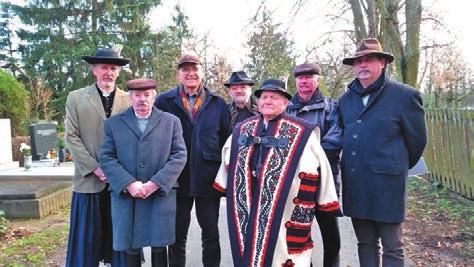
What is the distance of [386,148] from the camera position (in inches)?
124

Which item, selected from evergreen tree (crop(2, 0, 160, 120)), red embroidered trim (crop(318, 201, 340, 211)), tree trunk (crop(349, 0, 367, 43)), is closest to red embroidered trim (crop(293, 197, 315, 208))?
red embroidered trim (crop(318, 201, 340, 211))

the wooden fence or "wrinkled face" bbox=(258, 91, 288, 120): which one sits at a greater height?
"wrinkled face" bbox=(258, 91, 288, 120)

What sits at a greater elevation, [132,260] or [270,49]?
[270,49]

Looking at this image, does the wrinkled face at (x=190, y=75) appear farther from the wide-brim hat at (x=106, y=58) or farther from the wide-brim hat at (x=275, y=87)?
the wide-brim hat at (x=275, y=87)

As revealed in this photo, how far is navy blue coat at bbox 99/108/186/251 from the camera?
3.27m

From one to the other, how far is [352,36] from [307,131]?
1149 cm

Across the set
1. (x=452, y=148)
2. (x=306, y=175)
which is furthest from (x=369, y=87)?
(x=452, y=148)

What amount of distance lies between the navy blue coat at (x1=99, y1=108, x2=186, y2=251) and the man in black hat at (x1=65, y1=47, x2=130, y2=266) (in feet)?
0.97

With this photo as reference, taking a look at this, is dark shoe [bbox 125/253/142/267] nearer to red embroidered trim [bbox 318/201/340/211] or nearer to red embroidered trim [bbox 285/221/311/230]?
red embroidered trim [bbox 285/221/311/230]

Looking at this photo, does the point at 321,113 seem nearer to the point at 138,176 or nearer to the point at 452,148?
the point at 138,176

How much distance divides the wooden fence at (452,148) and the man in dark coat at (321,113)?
12.7 ft

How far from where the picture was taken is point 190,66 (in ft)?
12.4

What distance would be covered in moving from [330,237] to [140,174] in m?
1.70

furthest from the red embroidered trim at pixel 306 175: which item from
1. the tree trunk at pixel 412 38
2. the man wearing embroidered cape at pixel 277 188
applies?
the tree trunk at pixel 412 38
